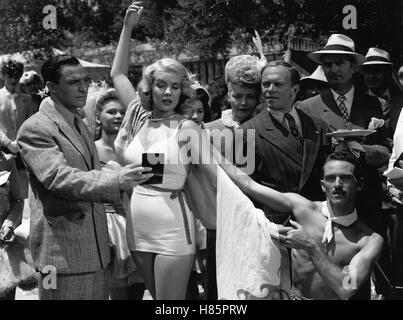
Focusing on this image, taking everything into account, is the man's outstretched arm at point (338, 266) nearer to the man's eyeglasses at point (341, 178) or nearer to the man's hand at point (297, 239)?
the man's hand at point (297, 239)

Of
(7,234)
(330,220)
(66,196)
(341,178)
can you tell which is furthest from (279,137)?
(7,234)

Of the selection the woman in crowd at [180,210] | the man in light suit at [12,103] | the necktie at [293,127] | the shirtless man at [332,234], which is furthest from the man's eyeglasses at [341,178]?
the man in light suit at [12,103]

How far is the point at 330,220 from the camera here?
373 cm

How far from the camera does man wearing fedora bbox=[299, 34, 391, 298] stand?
14.0ft

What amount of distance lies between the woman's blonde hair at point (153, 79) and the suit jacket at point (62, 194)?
408 mm

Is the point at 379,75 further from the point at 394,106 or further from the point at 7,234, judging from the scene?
the point at 7,234

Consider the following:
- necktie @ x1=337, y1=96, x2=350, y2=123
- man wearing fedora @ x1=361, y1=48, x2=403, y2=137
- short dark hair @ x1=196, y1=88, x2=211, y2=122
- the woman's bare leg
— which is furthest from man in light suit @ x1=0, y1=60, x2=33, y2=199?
the woman's bare leg

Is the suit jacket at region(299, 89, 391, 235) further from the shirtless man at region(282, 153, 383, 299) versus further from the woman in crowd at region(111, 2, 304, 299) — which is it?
the woman in crowd at region(111, 2, 304, 299)

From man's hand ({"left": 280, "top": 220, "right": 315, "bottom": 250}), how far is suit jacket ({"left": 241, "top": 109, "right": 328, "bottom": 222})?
36 centimetres

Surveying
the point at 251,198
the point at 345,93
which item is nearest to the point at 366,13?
the point at 345,93

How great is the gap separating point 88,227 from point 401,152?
1.82 meters

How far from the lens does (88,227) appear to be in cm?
344

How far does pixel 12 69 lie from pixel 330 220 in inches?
200
